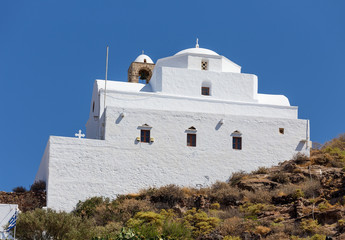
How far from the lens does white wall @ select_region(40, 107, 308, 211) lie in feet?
112

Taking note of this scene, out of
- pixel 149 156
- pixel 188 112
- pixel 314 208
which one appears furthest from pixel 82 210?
pixel 314 208

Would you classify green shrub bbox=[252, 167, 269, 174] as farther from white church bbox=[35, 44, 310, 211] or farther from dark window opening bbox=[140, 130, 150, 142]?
dark window opening bbox=[140, 130, 150, 142]

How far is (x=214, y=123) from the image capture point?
36.9 metres

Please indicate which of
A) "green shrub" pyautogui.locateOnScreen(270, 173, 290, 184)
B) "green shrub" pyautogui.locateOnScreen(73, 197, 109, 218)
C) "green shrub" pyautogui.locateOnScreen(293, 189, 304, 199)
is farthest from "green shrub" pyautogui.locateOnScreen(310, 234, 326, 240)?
"green shrub" pyautogui.locateOnScreen(73, 197, 109, 218)

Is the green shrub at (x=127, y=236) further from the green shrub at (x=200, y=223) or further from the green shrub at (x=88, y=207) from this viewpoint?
the green shrub at (x=88, y=207)

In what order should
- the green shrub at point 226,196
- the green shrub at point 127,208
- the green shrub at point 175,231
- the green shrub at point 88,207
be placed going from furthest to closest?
the green shrub at point 226,196
the green shrub at point 88,207
the green shrub at point 127,208
the green shrub at point 175,231

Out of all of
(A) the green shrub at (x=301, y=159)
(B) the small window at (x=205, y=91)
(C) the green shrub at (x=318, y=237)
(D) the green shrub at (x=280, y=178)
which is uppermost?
(B) the small window at (x=205, y=91)

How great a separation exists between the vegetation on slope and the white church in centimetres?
85

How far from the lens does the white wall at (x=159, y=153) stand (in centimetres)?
3419

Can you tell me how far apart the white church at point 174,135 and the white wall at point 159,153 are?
5cm

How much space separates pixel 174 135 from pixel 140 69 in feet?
33.6

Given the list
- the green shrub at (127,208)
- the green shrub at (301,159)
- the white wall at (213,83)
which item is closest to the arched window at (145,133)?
the white wall at (213,83)

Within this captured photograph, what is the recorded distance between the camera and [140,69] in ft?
149

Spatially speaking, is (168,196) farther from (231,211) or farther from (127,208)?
(231,211)
